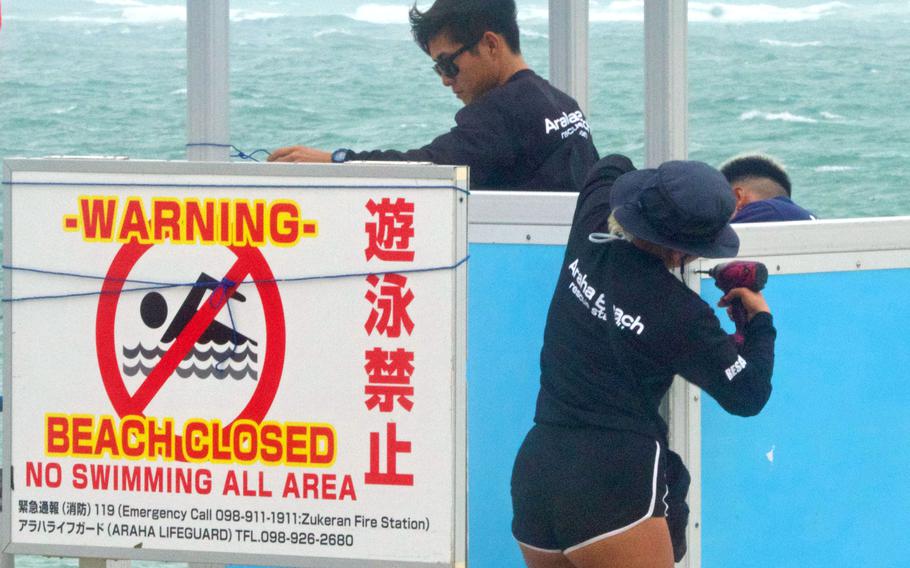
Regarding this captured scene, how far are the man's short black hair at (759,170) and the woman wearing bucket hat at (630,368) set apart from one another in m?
1.01

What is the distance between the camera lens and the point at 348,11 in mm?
29328

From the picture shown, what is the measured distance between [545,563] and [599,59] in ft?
84.2

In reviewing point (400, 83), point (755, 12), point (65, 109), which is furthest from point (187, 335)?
point (755, 12)

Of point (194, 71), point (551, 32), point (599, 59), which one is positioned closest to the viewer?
point (194, 71)

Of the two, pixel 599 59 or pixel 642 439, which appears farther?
pixel 599 59

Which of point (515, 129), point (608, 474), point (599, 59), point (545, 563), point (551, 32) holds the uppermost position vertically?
point (599, 59)

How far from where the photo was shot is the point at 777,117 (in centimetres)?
2694

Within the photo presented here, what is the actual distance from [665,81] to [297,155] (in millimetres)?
819

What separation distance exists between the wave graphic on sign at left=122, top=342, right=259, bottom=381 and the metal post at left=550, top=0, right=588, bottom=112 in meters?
1.98

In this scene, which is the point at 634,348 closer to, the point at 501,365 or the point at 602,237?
the point at 602,237

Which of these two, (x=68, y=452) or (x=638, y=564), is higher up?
(x=68, y=452)

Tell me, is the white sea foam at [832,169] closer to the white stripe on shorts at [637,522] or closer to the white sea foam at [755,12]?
the white sea foam at [755,12]

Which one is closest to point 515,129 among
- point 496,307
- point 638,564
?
point 496,307

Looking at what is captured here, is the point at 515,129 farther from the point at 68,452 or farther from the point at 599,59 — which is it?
the point at 599,59
